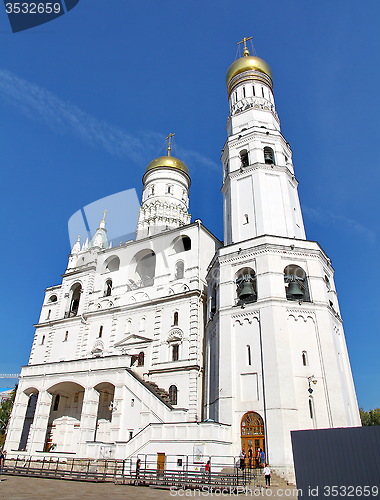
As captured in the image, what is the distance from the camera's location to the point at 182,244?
120ft

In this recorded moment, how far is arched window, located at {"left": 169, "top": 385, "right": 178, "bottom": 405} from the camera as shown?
2800 cm

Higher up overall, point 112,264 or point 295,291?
point 112,264

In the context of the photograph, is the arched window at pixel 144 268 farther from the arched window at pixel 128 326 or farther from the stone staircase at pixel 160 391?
the stone staircase at pixel 160 391

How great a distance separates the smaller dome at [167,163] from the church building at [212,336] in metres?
10.3

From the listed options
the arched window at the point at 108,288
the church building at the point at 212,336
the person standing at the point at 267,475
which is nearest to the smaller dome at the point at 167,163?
the church building at the point at 212,336

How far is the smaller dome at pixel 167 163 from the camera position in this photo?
48.4 meters

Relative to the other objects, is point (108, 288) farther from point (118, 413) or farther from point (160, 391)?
point (118, 413)

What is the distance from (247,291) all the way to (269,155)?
44.5 feet

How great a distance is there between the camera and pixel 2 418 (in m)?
57.2

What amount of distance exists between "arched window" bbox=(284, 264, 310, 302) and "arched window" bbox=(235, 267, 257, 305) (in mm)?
2240

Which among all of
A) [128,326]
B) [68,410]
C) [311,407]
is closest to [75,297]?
[128,326]

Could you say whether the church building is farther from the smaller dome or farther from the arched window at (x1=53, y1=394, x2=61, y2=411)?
the smaller dome

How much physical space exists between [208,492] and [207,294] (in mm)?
17241

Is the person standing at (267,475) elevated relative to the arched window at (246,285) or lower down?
lower down
